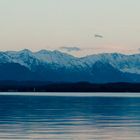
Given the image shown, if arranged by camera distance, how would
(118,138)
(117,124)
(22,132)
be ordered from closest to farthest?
(118,138), (22,132), (117,124)

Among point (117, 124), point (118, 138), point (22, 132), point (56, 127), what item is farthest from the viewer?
point (117, 124)

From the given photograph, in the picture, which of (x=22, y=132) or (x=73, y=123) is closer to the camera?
(x=22, y=132)

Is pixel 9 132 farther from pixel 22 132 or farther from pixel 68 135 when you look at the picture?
pixel 68 135

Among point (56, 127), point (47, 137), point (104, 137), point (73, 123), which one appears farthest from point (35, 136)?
point (73, 123)

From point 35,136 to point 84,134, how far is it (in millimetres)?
4153

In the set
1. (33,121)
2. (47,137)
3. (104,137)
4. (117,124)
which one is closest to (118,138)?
(104,137)

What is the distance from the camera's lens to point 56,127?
195 ft

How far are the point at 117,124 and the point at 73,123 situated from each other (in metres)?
4.04

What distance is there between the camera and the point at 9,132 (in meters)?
53.8

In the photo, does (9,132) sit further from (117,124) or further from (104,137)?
(117,124)

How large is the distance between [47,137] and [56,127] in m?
9.64

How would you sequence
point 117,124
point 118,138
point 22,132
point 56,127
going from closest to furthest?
1. point 118,138
2. point 22,132
3. point 56,127
4. point 117,124

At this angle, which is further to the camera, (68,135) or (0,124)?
(0,124)

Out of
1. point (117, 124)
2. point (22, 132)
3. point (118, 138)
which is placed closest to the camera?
point (118, 138)
